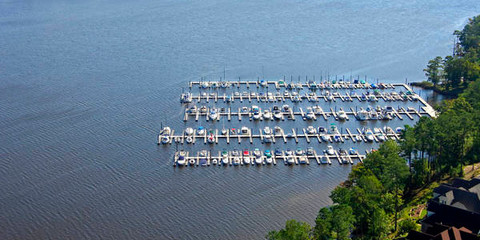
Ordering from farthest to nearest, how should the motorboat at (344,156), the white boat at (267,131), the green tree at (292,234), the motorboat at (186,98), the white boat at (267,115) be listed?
the motorboat at (186,98) → the white boat at (267,115) → the white boat at (267,131) → the motorboat at (344,156) → the green tree at (292,234)

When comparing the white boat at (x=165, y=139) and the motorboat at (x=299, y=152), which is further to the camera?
the white boat at (x=165, y=139)

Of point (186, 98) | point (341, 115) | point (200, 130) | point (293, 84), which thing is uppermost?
point (293, 84)

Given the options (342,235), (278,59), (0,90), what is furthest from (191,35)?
(342,235)

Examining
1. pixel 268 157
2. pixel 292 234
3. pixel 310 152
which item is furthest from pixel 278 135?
pixel 292 234

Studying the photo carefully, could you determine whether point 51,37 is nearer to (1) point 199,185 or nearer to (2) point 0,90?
(2) point 0,90

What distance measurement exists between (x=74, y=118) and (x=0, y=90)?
2689cm

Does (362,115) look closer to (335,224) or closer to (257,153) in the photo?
(257,153)

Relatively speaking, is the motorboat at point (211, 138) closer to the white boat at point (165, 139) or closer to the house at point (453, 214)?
the white boat at point (165, 139)

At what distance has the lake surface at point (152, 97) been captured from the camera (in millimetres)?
73875

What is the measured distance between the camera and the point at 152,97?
11444cm

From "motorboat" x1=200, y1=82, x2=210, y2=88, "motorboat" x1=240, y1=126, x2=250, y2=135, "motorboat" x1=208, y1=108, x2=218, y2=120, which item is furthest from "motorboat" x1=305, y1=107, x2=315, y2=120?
"motorboat" x1=200, y1=82, x2=210, y2=88

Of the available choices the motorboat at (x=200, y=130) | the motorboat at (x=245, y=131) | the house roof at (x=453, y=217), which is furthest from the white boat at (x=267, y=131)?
the house roof at (x=453, y=217)

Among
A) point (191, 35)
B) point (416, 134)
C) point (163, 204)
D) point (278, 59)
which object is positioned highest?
point (191, 35)

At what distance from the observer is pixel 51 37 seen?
16450 centimetres
